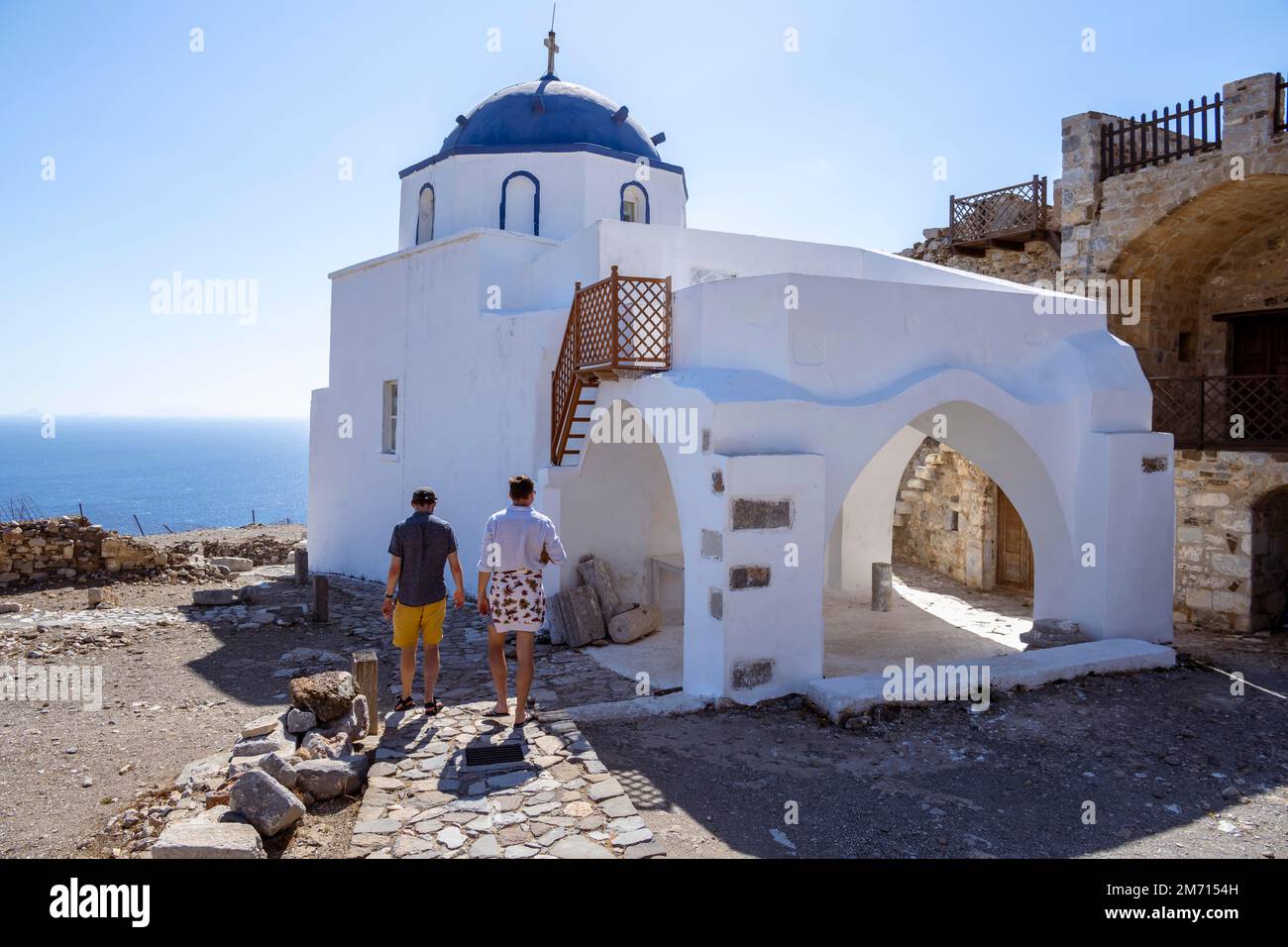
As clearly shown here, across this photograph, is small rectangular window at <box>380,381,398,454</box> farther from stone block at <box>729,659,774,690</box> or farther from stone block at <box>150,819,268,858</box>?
stone block at <box>150,819,268,858</box>

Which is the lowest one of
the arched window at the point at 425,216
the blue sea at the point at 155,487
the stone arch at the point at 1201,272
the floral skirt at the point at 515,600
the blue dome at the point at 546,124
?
the blue sea at the point at 155,487

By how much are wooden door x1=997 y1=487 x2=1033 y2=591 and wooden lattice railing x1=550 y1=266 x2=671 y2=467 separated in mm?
8163

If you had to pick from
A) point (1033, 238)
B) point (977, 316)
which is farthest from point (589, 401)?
point (1033, 238)

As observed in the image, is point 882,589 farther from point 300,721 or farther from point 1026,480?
point 300,721

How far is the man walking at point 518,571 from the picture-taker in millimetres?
5984

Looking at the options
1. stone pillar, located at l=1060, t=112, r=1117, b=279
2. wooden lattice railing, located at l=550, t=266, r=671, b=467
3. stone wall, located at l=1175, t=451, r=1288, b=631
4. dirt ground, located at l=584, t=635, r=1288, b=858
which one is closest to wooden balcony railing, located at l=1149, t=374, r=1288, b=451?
stone wall, located at l=1175, t=451, r=1288, b=631

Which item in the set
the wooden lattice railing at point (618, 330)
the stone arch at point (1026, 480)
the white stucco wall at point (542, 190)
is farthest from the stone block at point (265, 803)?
the white stucco wall at point (542, 190)

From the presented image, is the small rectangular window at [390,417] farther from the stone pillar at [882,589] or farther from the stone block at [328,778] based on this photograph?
the stone block at [328,778]

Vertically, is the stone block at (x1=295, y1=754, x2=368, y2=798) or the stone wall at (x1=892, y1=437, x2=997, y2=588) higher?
the stone wall at (x1=892, y1=437, x2=997, y2=588)

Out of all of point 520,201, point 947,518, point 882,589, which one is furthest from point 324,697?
point 947,518

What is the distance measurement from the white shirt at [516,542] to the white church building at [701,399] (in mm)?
1641

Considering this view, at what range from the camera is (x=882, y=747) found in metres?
6.16

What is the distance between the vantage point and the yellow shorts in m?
6.51

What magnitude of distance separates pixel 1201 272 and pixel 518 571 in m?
13.0
